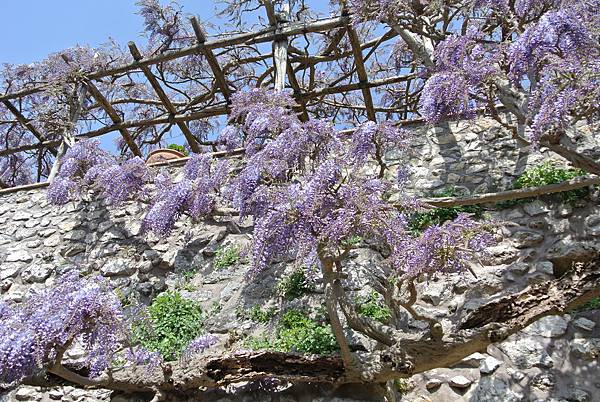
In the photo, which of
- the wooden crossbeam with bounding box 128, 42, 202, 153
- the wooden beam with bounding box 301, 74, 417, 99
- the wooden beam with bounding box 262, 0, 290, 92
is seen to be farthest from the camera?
the wooden beam with bounding box 301, 74, 417, 99

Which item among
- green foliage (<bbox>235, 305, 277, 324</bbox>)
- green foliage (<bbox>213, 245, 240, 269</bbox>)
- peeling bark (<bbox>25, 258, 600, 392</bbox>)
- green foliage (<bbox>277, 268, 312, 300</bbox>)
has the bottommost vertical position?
peeling bark (<bbox>25, 258, 600, 392</bbox>)

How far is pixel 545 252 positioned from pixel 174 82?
5.09 metres

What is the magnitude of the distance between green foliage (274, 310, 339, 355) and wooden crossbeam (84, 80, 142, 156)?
4338 millimetres

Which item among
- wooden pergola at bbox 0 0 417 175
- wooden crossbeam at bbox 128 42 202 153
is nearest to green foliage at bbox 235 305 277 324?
wooden pergola at bbox 0 0 417 175

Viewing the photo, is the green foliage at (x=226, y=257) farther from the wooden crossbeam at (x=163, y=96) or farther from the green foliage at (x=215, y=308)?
the wooden crossbeam at (x=163, y=96)

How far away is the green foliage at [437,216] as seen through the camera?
468cm

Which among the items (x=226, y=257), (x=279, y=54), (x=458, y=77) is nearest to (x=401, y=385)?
(x=226, y=257)

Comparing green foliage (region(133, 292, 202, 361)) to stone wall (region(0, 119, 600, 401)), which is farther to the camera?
green foliage (region(133, 292, 202, 361))

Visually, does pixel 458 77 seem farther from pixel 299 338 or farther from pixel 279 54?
pixel 279 54

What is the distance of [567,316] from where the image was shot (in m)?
3.88

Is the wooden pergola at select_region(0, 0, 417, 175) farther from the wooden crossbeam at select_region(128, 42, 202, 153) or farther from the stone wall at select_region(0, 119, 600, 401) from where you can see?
the stone wall at select_region(0, 119, 600, 401)

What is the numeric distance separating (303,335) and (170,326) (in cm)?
98

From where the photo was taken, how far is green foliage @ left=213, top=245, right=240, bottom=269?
193 inches

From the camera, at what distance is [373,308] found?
13.4 feet
